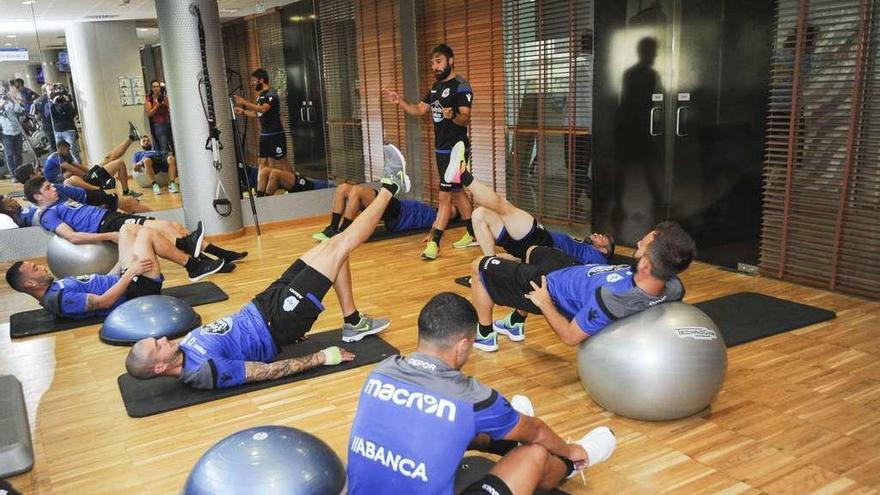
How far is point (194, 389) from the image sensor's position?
335 cm

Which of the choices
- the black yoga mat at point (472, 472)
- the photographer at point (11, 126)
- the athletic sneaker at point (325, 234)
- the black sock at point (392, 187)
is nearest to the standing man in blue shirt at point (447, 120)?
the athletic sneaker at point (325, 234)

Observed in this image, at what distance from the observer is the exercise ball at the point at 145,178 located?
6609 millimetres

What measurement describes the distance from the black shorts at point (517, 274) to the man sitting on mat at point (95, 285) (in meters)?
2.31

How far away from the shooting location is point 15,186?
6.05 m

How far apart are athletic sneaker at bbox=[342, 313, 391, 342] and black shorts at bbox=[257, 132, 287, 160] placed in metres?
3.83

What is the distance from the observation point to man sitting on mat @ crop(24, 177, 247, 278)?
504 centimetres

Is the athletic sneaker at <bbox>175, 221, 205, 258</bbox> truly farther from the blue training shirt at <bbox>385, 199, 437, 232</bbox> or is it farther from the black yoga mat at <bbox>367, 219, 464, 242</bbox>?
the blue training shirt at <bbox>385, 199, 437, 232</bbox>

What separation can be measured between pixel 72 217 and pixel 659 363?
4324 mm

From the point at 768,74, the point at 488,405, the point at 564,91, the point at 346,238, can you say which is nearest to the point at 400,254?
the point at 564,91

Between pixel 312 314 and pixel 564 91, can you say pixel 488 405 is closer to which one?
pixel 312 314

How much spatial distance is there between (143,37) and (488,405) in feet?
19.8

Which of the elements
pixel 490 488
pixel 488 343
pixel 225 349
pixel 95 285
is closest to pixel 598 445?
pixel 490 488

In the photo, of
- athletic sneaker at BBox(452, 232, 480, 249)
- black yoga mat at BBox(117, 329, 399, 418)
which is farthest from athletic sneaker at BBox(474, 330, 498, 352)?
athletic sneaker at BBox(452, 232, 480, 249)

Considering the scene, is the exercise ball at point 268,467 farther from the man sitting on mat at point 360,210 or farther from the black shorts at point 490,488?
the man sitting on mat at point 360,210
